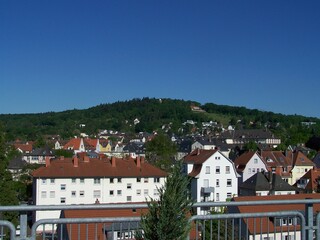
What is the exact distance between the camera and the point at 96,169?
144ft

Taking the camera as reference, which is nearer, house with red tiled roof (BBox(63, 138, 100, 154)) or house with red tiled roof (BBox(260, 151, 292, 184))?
house with red tiled roof (BBox(260, 151, 292, 184))

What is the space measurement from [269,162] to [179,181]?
66.1 meters

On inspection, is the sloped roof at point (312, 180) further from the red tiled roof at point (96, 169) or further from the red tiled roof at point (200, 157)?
the red tiled roof at point (96, 169)

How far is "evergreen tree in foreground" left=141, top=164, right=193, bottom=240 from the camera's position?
481cm

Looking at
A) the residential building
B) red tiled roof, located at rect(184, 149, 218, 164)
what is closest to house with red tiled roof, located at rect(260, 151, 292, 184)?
the residential building

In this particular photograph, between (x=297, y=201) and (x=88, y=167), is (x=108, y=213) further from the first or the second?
(x=88, y=167)

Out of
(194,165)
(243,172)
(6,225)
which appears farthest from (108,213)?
(243,172)

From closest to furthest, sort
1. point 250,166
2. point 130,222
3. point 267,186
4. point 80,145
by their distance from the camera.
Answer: point 130,222 < point 267,186 < point 250,166 < point 80,145

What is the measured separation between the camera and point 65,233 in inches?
249

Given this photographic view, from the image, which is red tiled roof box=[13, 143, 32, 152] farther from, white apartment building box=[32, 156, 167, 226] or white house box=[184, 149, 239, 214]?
white house box=[184, 149, 239, 214]

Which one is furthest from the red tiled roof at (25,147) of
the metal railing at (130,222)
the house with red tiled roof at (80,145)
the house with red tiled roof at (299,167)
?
the metal railing at (130,222)

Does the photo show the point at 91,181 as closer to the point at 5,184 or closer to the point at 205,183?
the point at 205,183

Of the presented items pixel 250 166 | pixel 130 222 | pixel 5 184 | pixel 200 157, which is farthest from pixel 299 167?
pixel 130 222

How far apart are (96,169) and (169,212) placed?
39.8 meters
